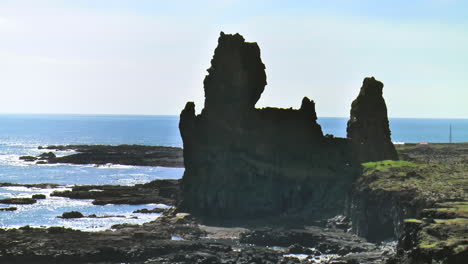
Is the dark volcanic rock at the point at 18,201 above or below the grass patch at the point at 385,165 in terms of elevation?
below

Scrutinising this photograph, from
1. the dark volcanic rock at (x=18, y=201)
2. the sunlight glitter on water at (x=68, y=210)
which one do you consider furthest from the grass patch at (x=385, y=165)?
the dark volcanic rock at (x=18, y=201)

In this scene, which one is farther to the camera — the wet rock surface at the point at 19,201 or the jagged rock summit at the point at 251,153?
the wet rock surface at the point at 19,201

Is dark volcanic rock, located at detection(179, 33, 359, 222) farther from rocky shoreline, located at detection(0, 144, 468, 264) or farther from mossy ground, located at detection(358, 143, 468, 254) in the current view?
mossy ground, located at detection(358, 143, 468, 254)

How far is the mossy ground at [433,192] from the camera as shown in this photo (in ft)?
170

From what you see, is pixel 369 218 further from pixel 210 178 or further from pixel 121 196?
pixel 121 196

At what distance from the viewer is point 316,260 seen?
7712 centimetres

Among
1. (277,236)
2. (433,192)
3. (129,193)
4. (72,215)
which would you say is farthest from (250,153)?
(129,193)

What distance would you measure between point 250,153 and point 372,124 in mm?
16880

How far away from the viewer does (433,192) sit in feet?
247

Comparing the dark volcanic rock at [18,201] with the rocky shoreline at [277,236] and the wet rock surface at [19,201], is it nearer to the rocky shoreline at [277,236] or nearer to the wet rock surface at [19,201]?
the wet rock surface at [19,201]

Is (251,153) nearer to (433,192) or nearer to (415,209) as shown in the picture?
(433,192)

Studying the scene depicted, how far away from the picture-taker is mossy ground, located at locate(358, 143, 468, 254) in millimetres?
51812

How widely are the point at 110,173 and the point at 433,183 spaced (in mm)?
109795

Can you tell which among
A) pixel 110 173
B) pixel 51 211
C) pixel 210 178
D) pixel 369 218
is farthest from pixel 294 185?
pixel 110 173
